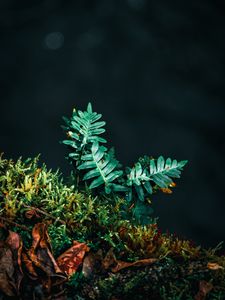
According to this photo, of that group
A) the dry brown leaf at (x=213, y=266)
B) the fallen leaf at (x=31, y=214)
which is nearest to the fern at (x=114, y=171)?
the fallen leaf at (x=31, y=214)

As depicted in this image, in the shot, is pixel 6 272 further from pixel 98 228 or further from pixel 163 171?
pixel 163 171

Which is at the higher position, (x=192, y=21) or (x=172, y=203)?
(x=192, y=21)

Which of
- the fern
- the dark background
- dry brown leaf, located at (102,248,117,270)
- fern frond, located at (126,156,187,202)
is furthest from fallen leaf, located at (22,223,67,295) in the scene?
the dark background

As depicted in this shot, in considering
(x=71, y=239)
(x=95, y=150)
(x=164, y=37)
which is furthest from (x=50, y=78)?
(x=71, y=239)

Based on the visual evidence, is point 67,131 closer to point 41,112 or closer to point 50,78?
point 41,112

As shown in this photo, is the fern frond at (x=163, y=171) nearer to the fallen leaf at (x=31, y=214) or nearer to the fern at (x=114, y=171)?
the fern at (x=114, y=171)
